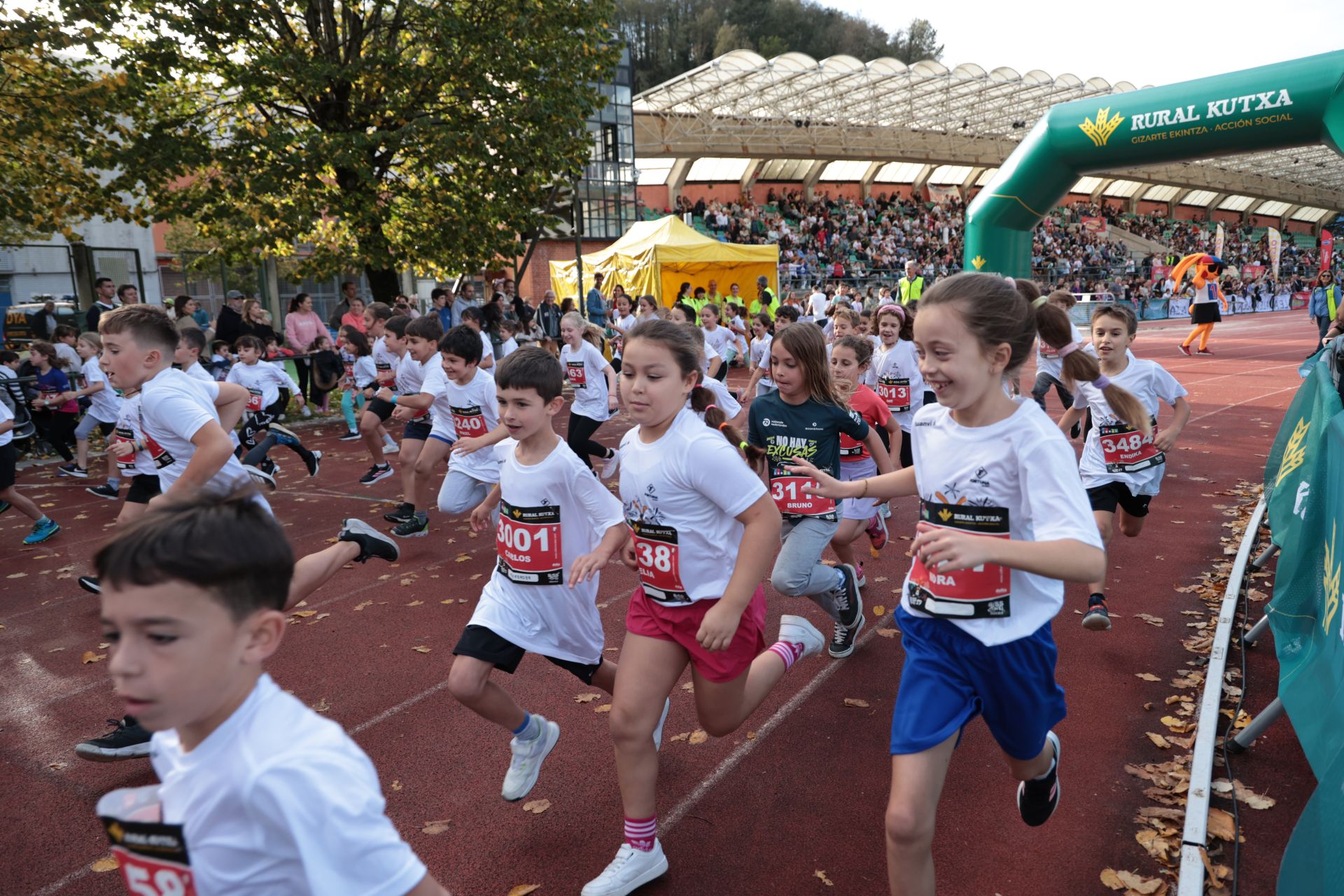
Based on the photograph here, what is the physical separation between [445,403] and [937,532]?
5.84 m

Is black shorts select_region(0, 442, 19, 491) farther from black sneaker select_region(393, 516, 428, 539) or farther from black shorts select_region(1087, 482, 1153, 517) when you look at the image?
black shorts select_region(1087, 482, 1153, 517)

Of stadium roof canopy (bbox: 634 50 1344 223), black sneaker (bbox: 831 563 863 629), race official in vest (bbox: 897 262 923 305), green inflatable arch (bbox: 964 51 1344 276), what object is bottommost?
black sneaker (bbox: 831 563 863 629)

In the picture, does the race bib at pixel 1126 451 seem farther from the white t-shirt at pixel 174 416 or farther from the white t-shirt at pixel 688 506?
the white t-shirt at pixel 174 416

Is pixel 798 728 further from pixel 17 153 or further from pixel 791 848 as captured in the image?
pixel 17 153

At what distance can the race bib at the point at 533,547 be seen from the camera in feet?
11.1

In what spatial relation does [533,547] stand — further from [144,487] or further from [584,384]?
[584,384]

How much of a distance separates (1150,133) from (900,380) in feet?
33.8

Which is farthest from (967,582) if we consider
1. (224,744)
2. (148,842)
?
(148,842)

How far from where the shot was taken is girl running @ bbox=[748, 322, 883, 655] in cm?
457

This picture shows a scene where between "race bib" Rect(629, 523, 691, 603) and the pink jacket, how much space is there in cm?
1353

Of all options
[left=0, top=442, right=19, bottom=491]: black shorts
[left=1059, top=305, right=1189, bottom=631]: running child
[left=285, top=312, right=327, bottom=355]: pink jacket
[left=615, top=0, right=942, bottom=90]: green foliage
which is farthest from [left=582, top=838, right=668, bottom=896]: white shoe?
[left=615, top=0, right=942, bottom=90]: green foliage

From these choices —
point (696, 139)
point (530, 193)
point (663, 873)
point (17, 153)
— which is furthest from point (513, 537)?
point (696, 139)

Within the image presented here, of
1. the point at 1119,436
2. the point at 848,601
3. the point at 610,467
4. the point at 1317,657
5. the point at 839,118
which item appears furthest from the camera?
the point at 839,118

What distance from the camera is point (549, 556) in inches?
134
